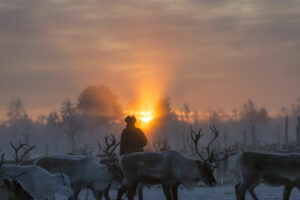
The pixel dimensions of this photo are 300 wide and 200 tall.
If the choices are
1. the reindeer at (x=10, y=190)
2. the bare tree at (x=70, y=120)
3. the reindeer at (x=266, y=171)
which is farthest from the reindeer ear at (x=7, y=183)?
the bare tree at (x=70, y=120)

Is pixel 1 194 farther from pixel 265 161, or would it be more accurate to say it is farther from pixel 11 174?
pixel 265 161

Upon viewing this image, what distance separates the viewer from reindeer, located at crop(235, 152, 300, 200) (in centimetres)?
1275

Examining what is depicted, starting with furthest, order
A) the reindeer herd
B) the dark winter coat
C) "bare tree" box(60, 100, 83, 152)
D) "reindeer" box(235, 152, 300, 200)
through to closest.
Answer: "bare tree" box(60, 100, 83, 152) → the dark winter coat → "reindeer" box(235, 152, 300, 200) → the reindeer herd

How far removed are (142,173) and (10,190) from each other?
149 inches

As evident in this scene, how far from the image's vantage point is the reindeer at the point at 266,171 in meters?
12.8

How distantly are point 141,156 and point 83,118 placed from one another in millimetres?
75235

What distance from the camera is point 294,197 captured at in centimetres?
1611

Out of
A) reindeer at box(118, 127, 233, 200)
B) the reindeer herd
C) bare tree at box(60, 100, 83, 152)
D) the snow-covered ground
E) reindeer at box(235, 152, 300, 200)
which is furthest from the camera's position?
bare tree at box(60, 100, 83, 152)

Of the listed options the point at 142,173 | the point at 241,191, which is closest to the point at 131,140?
the point at 142,173

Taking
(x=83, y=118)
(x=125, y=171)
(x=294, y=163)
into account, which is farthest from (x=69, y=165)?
(x=83, y=118)

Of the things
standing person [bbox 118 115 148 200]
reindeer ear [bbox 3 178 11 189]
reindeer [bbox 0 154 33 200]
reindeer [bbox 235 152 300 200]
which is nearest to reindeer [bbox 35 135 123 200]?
standing person [bbox 118 115 148 200]

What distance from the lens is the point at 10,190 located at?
1068 cm

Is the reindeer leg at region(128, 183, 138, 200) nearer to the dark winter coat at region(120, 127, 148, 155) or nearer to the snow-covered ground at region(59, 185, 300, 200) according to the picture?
the dark winter coat at region(120, 127, 148, 155)

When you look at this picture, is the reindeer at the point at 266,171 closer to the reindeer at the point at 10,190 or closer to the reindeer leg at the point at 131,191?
the reindeer leg at the point at 131,191
